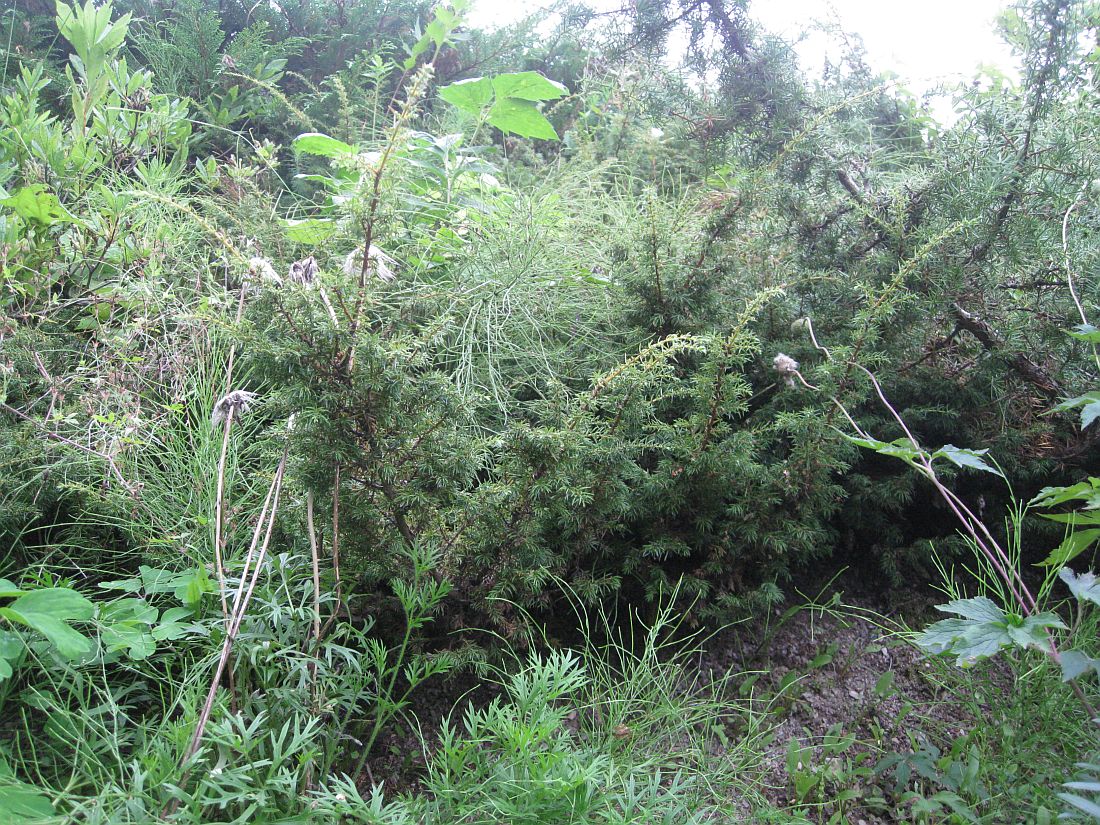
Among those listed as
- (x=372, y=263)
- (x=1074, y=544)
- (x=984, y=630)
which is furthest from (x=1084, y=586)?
(x=372, y=263)

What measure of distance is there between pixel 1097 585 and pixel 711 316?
1.16 m

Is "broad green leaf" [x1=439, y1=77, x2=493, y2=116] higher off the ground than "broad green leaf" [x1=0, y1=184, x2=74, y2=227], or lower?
higher

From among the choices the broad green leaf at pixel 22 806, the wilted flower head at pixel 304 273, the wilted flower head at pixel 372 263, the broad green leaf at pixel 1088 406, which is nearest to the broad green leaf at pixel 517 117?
the wilted flower head at pixel 372 263

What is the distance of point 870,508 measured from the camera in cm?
216

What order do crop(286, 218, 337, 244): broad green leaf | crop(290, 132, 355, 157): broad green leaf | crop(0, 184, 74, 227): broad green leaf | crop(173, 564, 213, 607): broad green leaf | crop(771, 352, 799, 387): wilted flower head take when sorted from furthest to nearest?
crop(290, 132, 355, 157): broad green leaf, crop(286, 218, 337, 244): broad green leaf, crop(0, 184, 74, 227): broad green leaf, crop(771, 352, 799, 387): wilted flower head, crop(173, 564, 213, 607): broad green leaf

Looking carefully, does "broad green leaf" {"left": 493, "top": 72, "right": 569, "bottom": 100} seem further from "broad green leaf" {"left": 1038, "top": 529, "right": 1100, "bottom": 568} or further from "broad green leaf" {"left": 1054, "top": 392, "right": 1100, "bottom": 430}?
"broad green leaf" {"left": 1038, "top": 529, "right": 1100, "bottom": 568}

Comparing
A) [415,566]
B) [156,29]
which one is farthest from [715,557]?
[156,29]

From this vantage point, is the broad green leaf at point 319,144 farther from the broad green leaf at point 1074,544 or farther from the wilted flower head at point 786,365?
the broad green leaf at point 1074,544

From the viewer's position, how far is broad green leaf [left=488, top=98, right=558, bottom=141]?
3105mm

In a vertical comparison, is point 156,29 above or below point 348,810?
above

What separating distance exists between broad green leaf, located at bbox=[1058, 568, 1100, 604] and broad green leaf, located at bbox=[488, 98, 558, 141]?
96.6 inches

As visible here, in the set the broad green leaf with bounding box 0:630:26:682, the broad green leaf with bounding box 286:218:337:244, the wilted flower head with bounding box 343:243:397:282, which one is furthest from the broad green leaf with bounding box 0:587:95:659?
the broad green leaf with bounding box 286:218:337:244

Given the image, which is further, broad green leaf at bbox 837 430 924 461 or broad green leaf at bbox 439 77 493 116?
broad green leaf at bbox 439 77 493 116

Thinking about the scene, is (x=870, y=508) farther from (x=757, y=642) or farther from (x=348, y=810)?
(x=348, y=810)
